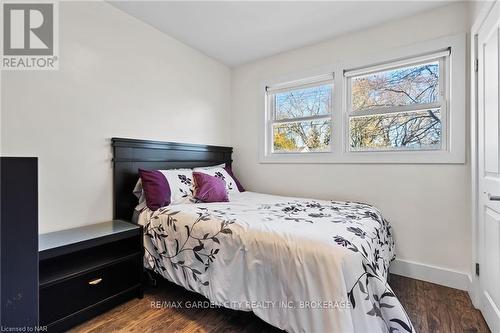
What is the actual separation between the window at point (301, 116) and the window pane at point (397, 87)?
327 mm

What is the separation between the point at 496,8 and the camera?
4.69 ft

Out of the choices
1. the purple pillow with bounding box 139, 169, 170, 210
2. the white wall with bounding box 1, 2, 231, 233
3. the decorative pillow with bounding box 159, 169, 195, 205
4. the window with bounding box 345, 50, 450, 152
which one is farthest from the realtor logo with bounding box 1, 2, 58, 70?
the window with bounding box 345, 50, 450, 152

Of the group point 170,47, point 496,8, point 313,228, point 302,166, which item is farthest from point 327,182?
point 170,47

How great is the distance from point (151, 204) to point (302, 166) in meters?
1.71

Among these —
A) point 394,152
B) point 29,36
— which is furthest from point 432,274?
point 29,36

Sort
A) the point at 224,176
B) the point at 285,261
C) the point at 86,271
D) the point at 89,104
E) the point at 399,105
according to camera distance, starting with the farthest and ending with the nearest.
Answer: the point at 224,176 → the point at 399,105 → the point at 89,104 → the point at 86,271 → the point at 285,261

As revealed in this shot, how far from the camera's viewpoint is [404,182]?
90.7 inches

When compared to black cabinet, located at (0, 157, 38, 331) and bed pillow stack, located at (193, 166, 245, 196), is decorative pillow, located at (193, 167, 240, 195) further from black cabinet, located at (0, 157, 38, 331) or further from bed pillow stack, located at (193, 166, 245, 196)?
black cabinet, located at (0, 157, 38, 331)

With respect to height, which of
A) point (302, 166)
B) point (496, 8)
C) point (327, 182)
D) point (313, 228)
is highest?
point (496, 8)

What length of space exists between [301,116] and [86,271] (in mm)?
2585

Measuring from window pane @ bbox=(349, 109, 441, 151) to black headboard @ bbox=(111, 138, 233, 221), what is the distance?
188 cm

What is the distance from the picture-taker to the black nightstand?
1.47m

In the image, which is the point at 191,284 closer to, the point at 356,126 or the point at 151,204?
the point at 151,204

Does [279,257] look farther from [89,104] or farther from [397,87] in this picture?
[397,87]
